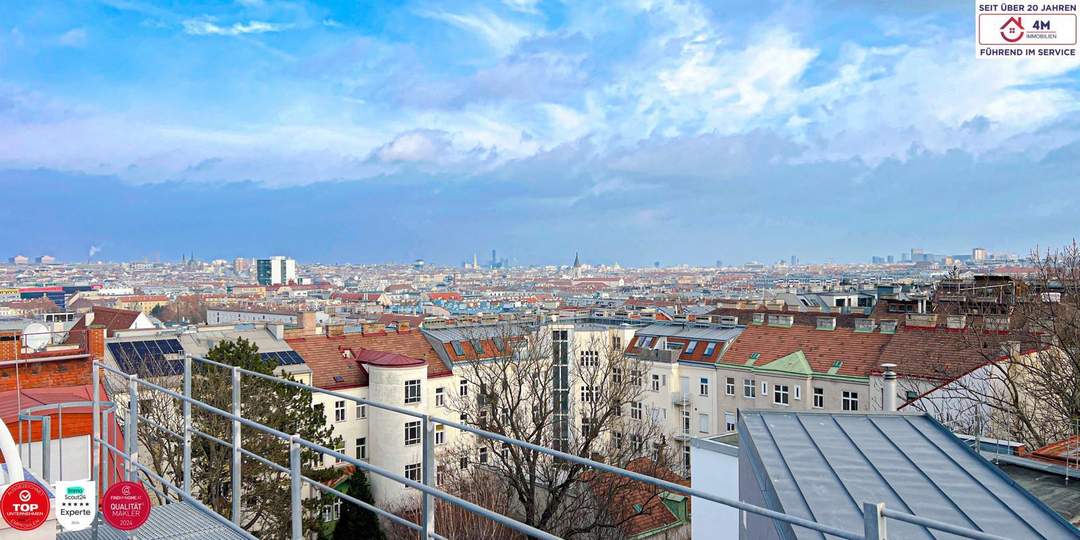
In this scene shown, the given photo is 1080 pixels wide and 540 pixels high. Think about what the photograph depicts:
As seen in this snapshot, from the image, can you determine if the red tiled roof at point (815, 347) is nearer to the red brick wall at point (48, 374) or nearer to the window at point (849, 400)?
the window at point (849, 400)

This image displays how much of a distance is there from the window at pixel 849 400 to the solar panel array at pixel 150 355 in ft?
77.3

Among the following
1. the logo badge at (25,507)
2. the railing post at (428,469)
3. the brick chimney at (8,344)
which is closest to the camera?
the logo badge at (25,507)

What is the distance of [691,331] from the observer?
37312mm

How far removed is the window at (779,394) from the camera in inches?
1216

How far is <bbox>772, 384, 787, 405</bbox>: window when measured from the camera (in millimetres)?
30891

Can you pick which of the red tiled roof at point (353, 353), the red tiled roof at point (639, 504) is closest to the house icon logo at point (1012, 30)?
the red tiled roof at point (639, 504)

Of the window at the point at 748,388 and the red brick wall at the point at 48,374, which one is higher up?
the red brick wall at the point at 48,374

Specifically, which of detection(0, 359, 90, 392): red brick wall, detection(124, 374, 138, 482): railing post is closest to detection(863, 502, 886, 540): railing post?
detection(124, 374, 138, 482): railing post

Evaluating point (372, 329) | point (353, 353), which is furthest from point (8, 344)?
point (372, 329)

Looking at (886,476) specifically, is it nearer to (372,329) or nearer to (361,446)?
(361,446)

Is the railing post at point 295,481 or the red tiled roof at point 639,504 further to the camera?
the red tiled roof at point 639,504

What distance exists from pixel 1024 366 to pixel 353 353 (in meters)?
23.7

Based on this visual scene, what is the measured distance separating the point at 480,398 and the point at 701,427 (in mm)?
12940

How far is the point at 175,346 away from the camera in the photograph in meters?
27.6
